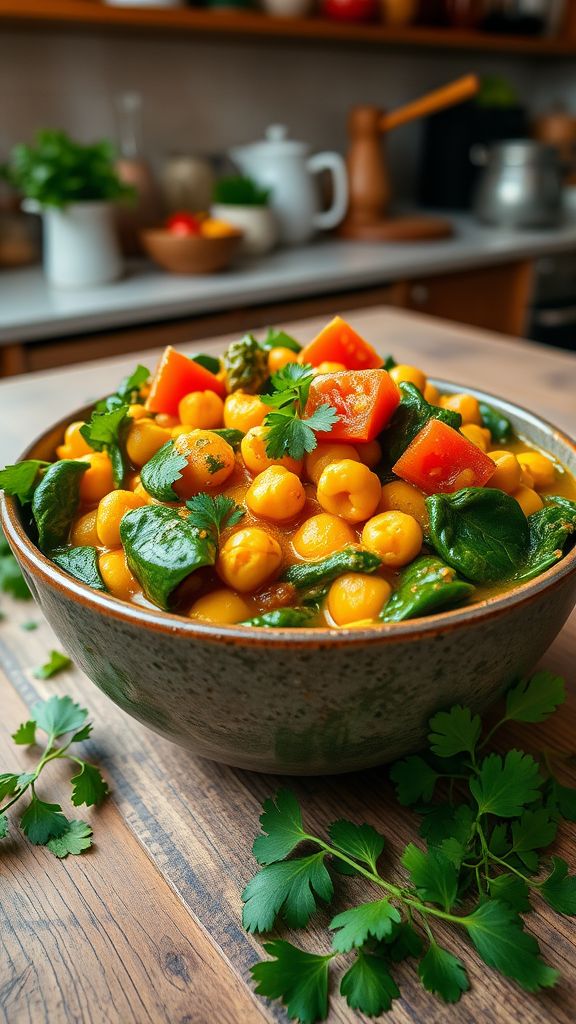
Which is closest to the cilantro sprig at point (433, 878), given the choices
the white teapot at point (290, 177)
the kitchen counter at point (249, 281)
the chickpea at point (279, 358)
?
Answer: the chickpea at point (279, 358)

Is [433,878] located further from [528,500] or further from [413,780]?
[528,500]

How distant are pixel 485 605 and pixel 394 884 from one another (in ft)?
0.76

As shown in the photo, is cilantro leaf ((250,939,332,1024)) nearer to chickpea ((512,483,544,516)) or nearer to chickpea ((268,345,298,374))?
chickpea ((512,483,544,516))

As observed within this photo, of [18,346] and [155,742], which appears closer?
[155,742]

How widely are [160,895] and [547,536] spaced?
0.43 meters

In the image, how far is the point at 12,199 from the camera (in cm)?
302

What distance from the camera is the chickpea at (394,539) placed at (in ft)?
2.21

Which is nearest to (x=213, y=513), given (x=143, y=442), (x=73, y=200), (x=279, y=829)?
(x=143, y=442)

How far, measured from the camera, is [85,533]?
0.77 m

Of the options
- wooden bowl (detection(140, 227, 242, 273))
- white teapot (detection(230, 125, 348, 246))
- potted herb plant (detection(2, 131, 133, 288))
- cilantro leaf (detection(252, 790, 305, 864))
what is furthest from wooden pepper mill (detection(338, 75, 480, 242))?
cilantro leaf (detection(252, 790, 305, 864))

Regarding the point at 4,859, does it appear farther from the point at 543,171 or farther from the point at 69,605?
the point at 543,171

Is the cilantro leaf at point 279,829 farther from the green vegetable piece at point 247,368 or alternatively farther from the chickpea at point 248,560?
the green vegetable piece at point 247,368

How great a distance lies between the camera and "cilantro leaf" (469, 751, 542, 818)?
651 mm

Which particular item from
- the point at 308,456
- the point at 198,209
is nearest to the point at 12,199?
the point at 198,209
